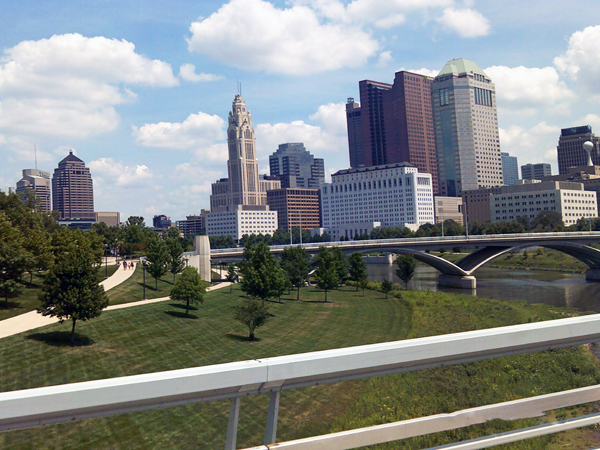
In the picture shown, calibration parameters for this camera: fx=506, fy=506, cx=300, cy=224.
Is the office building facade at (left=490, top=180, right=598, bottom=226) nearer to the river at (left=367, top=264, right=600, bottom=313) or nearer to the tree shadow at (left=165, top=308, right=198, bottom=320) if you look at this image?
the river at (left=367, top=264, right=600, bottom=313)

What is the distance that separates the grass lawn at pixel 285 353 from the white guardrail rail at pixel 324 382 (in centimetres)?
23

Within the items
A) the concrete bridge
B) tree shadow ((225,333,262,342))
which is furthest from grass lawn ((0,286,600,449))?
the concrete bridge

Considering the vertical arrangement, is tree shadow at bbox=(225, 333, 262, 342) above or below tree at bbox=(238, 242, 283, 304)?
below

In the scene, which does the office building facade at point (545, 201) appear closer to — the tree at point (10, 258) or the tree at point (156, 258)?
the tree at point (156, 258)

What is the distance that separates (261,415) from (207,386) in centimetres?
95

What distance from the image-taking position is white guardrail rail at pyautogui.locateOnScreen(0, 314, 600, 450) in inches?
145

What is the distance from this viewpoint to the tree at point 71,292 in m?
30.7

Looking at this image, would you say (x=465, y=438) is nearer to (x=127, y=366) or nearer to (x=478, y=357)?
(x=478, y=357)

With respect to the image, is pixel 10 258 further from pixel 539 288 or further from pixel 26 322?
pixel 539 288

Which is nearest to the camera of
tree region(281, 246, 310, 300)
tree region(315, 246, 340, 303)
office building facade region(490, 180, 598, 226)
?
tree region(315, 246, 340, 303)

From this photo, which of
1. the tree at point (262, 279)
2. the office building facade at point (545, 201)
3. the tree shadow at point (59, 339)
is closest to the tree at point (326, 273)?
the tree at point (262, 279)

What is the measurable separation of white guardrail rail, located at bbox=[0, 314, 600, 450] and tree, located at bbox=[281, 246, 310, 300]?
54.4 m

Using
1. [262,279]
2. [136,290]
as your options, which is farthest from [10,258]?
[262,279]

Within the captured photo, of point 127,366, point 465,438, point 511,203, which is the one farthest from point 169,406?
point 511,203
